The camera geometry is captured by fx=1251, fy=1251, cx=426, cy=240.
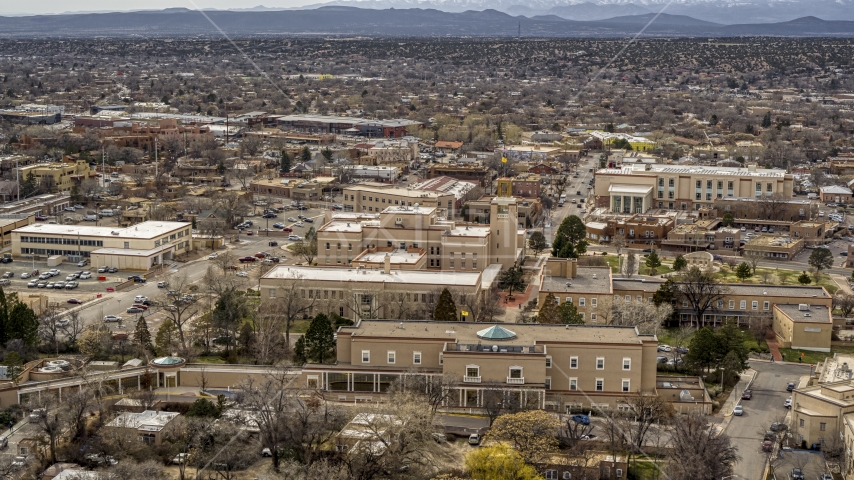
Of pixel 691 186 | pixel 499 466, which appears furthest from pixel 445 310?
pixel 691 186

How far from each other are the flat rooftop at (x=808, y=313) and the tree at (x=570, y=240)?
38.6 feet

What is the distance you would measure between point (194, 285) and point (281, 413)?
1831 cm

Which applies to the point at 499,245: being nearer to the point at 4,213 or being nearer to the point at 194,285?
the point at 194,285

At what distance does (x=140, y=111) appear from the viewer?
12494 cm

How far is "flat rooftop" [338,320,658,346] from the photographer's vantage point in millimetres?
37938

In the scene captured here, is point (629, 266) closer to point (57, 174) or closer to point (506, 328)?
point (506, 328)

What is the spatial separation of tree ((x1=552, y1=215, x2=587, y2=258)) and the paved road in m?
15.0

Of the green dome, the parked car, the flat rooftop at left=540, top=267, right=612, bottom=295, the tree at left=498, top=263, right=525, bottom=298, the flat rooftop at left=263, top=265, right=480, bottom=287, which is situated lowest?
the parked car

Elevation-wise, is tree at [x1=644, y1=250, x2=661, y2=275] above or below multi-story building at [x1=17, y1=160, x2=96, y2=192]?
below

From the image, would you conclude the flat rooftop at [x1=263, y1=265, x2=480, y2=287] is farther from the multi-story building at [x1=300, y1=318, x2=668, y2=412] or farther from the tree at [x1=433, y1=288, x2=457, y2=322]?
the multi-story building at [x1=300, y1=318, x2=668, y2=412]

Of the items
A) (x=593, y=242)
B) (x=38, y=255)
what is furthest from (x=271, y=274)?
(x=593, y=242)

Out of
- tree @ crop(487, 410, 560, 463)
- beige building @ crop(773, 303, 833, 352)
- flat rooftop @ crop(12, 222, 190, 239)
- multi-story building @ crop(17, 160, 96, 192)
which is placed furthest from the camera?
multi-story building @ crop(17, 160, 96, 192)

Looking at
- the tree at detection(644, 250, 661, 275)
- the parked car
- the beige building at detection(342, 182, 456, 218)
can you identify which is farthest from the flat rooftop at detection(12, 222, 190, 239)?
the parked car

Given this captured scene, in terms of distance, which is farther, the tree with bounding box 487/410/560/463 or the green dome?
the green dome
